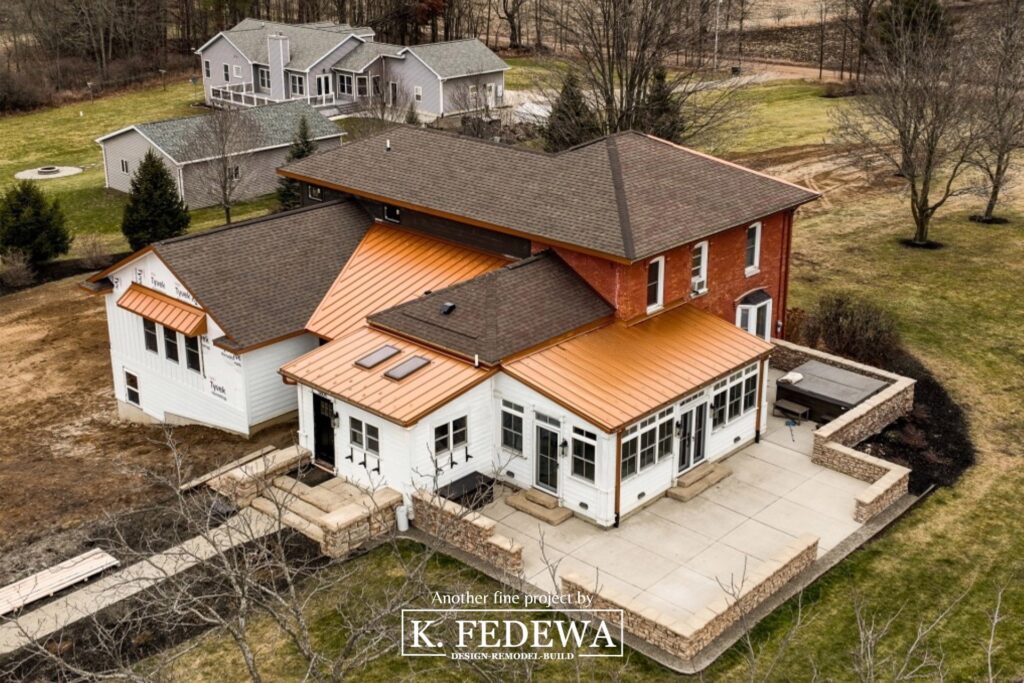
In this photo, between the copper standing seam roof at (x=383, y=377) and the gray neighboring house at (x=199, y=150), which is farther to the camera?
the gray neighboring house at (x=199, y=150)

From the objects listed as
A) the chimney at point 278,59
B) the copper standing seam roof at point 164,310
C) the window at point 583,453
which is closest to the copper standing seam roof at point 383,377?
the window at point 583,453

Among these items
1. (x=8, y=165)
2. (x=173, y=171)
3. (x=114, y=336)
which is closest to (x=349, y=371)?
(x=114, y=336)

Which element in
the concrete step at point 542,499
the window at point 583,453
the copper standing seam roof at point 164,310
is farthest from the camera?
the copper standing seam roof at point 164,310

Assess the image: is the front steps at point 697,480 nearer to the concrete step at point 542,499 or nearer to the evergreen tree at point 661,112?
the concrete step at point 542,499

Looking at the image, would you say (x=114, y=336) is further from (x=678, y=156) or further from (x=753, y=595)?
(x=753, y=595)

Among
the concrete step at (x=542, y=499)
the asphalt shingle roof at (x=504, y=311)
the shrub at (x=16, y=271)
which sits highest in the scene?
the asphalt shingle roof at (x=504, y=311)

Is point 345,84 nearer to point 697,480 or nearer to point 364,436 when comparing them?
point 364,436
